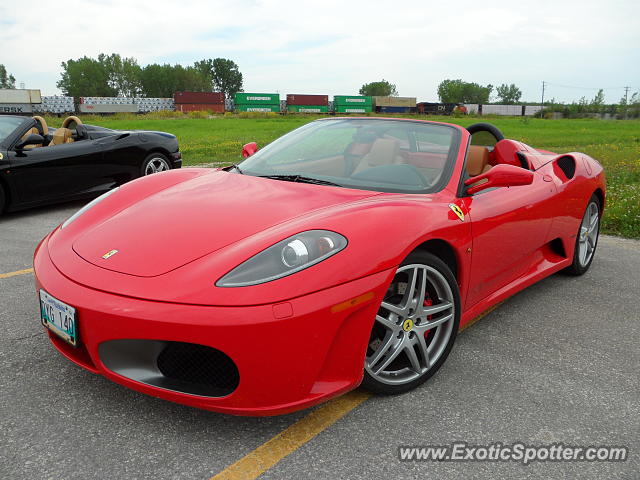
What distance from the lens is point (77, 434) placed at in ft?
6.40

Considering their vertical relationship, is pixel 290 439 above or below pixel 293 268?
below

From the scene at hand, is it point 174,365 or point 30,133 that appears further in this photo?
point 30,133

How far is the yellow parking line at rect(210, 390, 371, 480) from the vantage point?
70.2 inches

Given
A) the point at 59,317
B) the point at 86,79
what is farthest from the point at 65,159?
the point at 86,79

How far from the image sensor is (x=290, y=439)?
1979 millimetres

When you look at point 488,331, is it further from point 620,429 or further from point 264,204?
point 264,204

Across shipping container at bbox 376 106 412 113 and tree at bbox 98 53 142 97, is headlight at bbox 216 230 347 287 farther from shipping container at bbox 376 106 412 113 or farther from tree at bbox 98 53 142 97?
tree at bbox 98 53 142 97

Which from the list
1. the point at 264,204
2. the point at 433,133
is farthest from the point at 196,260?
the point at 433,133

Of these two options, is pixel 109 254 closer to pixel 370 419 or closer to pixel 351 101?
pixel 370 419

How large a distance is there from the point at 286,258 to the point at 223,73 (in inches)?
5460

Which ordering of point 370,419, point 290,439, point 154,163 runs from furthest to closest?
1. point 154,163
2. point 370,419
3. point 290,439

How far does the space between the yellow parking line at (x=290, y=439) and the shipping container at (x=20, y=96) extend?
74294mm

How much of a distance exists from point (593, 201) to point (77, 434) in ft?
12.6

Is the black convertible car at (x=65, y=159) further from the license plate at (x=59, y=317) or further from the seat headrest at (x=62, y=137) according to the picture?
the license plate at (x=59, y=317)
